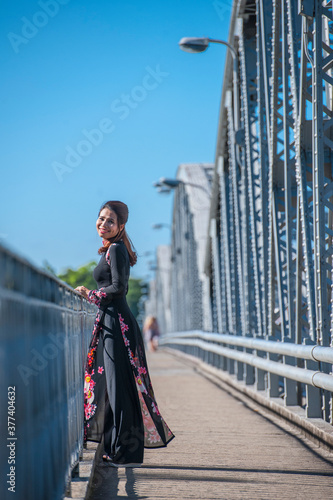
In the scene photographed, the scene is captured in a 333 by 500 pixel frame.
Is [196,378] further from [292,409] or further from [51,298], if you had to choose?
[51,298]

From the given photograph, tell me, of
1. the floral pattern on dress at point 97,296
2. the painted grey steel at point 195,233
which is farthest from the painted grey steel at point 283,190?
the painted grey steel at point 195,233

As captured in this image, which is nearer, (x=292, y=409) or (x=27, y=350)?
(x=27, y=350)

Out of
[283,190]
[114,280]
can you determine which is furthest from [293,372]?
[283,190]

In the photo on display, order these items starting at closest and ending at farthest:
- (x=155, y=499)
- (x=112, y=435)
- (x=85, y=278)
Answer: (x=155, y=499) < (x=112, y=435) < (x=85, y=278)

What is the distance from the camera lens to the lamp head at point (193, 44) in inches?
511

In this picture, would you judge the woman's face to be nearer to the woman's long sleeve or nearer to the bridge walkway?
the woman's long sleeve

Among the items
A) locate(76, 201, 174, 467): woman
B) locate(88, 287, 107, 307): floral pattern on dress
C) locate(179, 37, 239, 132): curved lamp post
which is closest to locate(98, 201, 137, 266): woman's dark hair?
locate(76, 201, 174, 467): woman


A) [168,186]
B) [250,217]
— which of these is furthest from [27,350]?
[168,186]

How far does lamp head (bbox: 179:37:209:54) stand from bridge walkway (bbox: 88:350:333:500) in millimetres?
6517

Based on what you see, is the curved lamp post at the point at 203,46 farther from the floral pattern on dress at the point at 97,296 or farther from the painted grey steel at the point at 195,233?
the painted grey steel at the point at 195,233

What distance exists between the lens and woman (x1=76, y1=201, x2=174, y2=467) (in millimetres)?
5070

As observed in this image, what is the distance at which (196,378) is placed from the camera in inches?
587

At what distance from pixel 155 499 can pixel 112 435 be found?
681 mm

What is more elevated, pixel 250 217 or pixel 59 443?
pixel 250 217
